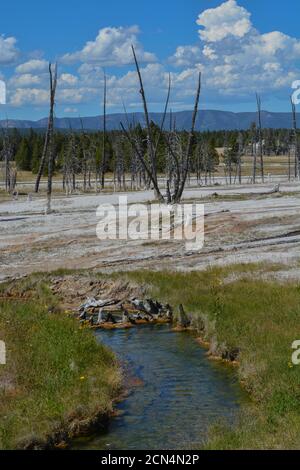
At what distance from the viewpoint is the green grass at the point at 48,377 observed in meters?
12.0

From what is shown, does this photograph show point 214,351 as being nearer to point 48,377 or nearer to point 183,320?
point 183,320

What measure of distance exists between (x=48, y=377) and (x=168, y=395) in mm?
2607

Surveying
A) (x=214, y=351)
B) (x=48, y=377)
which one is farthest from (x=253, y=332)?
(x=48, y=377)

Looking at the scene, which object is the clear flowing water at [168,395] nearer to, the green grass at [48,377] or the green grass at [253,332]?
the green grass at [253,332]

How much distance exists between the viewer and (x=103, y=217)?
41781 millimetres

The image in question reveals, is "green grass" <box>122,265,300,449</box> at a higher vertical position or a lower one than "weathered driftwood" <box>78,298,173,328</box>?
higher

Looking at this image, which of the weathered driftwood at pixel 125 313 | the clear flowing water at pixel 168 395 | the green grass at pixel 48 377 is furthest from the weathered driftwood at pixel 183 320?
the green grass at pixel 48 377

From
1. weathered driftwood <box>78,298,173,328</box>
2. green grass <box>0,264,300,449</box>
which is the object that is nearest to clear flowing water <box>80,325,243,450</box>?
green grass <box>0,264,300,449</box>

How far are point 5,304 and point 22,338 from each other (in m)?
4.44

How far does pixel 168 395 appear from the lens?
14.8m

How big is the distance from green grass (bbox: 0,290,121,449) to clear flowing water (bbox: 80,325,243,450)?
2.11 ft

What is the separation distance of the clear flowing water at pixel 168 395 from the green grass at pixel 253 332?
21.0 inches

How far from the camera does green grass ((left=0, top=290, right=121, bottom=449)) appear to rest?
12.0 metres

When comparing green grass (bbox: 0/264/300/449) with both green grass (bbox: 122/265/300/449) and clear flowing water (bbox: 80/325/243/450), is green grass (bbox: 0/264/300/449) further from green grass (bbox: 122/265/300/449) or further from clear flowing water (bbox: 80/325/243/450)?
clear flowing water (bbox: 80/325/243/450)
